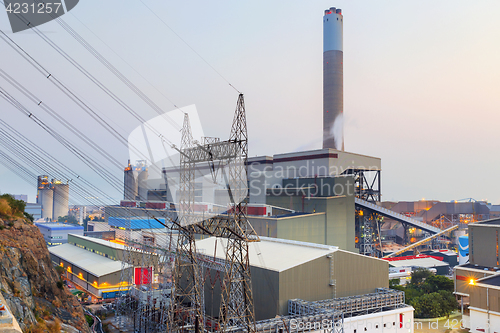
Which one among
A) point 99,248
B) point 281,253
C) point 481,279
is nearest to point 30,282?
point 281,253

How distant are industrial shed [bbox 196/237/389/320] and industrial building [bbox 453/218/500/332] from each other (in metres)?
7.45

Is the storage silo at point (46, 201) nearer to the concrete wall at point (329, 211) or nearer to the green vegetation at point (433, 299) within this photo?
the concrete wall at point (329, 211)

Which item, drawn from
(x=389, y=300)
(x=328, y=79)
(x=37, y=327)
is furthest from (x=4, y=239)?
(x=328, y=79)

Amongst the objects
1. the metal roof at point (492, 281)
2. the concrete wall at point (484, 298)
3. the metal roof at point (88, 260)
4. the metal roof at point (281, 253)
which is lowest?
the metal roof at point (88, 260)

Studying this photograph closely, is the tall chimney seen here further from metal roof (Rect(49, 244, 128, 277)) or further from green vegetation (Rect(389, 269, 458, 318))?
metal roof (Rect(49, 244, 128, 277))

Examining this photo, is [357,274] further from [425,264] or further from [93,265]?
[425,264]

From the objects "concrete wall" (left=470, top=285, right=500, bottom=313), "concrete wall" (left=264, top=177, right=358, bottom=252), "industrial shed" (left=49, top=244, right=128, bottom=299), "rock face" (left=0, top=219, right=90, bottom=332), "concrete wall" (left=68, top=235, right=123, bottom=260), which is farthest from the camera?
"concrete wall" (left=264, top=177, right=358, bottom=252)

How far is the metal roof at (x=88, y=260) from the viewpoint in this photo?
37947 millimetres

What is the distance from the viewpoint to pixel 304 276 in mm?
20609

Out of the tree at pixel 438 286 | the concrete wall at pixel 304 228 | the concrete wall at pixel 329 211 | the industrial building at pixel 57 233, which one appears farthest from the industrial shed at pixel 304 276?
the industrial building at pixel 57 233

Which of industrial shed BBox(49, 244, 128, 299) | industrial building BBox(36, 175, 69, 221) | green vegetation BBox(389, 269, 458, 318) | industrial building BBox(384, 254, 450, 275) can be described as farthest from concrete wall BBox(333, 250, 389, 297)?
industrial building BBox(36, 175, 69, 221)

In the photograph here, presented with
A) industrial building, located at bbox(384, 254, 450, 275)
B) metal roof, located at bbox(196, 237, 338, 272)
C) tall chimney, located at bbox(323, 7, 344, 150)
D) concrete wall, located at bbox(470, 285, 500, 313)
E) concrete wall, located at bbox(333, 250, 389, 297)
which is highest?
tall chimney, located at bbox(323, 7, 344, 150)

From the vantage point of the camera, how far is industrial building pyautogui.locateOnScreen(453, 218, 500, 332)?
2516 centimetres

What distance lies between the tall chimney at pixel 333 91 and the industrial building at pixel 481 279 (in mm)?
29884
